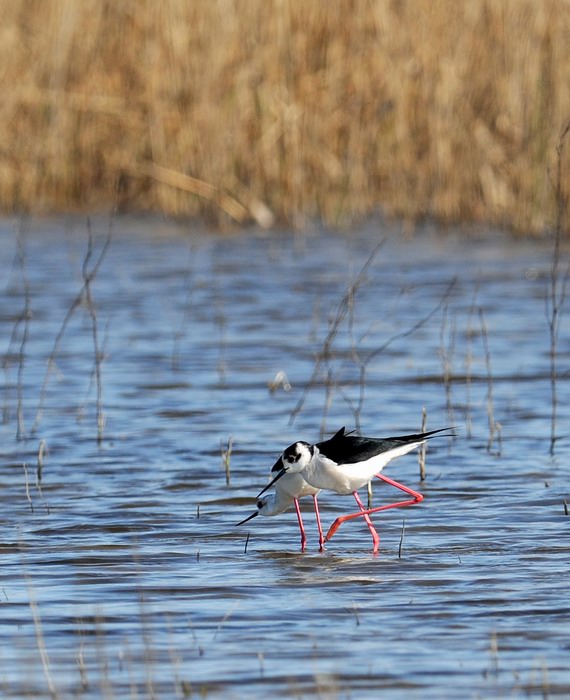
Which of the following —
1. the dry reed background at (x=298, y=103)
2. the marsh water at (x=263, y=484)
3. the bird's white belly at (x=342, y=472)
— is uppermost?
the dry reed background at (x=298, y=103)

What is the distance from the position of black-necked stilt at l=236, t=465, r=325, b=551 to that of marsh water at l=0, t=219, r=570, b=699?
0.09 metres

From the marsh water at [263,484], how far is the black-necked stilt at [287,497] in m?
0.09

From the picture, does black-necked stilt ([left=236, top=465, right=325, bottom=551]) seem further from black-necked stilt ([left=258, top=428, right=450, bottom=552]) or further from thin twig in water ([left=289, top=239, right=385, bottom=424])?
thin twig in water ([left=289, top=239, right=385, bottom=424])

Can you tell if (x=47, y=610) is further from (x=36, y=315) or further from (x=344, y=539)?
(x=36, y=315)

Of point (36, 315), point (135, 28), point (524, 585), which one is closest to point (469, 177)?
point (135, 28)

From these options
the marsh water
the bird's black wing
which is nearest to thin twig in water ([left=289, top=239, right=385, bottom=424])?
the marsh water

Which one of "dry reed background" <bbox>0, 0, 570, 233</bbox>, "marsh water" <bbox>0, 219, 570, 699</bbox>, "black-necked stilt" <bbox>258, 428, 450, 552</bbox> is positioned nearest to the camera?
"marsh water" <bbox>0, 219, 570, 699</bbox>

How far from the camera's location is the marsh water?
3.73 meters

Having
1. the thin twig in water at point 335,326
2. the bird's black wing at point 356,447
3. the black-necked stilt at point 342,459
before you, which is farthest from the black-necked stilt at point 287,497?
the thin twig in water at point 335,326

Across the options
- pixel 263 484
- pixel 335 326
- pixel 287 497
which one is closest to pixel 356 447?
pixel 287 497

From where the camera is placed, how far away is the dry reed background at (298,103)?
37.6 feet

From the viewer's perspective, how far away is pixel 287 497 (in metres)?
5.02

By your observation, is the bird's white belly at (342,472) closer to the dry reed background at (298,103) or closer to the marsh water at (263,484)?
the marsh water at (263,484)

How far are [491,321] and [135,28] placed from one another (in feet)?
15.4
